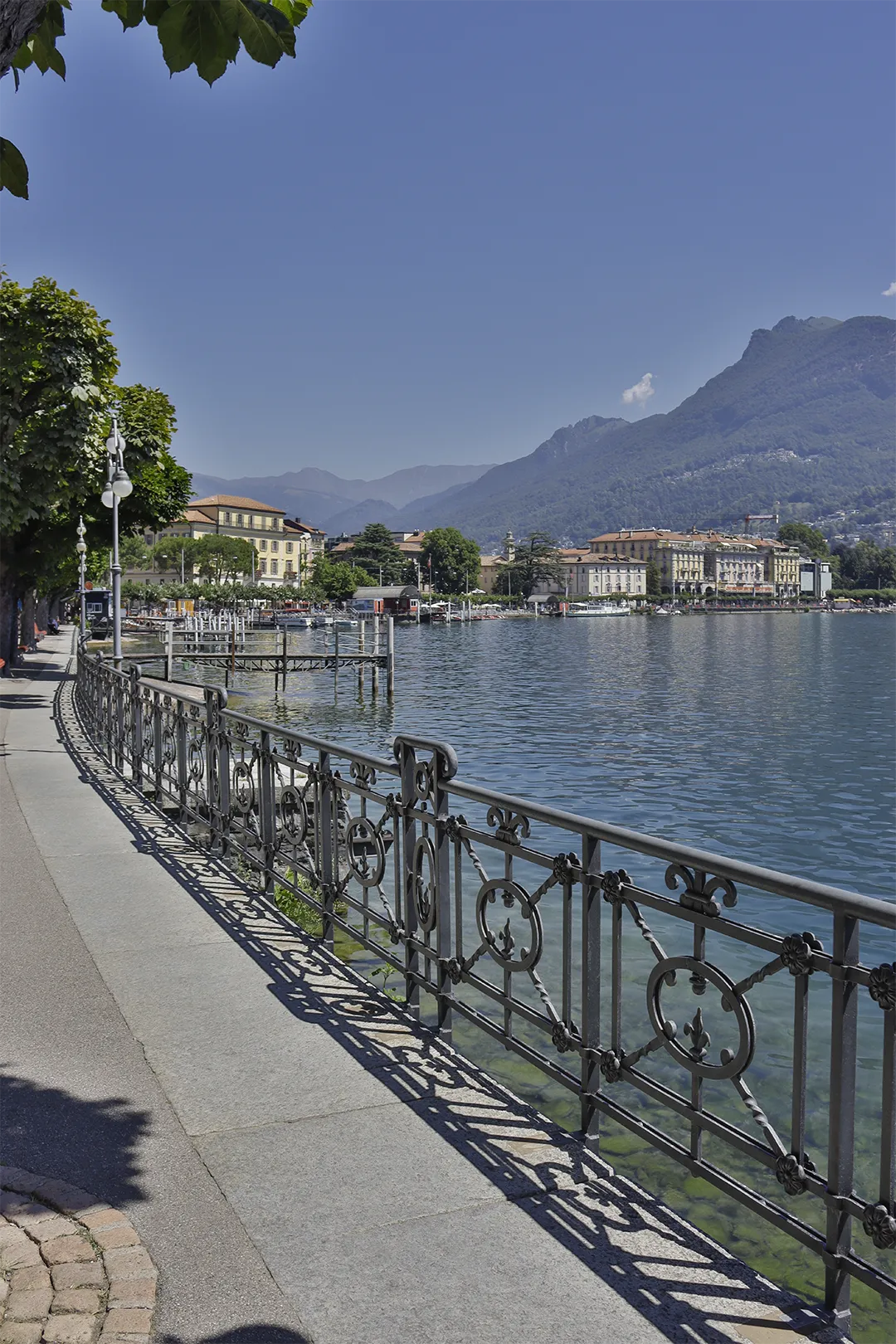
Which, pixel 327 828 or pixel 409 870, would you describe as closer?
pixel 409 870

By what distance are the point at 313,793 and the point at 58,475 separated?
2154cm

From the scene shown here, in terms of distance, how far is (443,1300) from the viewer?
304 centimetres

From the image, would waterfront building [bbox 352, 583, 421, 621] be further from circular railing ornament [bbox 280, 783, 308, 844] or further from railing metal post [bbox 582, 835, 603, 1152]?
railing metal post [bbox 582, 835, 603, 1152]

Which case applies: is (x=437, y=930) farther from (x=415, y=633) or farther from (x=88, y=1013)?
(x=415, y=633)

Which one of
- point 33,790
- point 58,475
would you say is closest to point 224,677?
point 58,475

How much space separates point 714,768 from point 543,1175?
22.7m

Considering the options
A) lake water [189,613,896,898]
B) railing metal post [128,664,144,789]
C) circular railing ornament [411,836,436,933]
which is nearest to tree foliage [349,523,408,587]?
lake water [189,613,896,898]

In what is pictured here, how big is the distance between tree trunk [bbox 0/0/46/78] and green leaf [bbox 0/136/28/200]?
582 millimetres

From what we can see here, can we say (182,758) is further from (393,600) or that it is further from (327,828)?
(393,600)

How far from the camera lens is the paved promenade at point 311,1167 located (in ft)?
9.81

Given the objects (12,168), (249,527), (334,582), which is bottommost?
(12,168)

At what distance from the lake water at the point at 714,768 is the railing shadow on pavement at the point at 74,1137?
8.87 ft

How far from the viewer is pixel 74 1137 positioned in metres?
4.02

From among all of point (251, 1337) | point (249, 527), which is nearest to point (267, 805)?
point (251, 1337)
